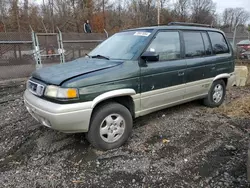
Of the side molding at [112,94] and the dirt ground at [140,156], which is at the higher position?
the side molding at [112,94]

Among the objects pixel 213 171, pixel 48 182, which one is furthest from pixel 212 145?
pixel 48 182

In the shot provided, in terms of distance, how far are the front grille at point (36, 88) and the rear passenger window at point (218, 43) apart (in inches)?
148

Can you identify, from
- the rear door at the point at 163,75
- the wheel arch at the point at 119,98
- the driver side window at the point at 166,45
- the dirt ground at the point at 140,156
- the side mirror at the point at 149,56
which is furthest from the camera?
the driver side window at the point at 166,45

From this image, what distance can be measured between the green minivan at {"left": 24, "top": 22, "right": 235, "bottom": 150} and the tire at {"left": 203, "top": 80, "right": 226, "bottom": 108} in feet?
0.23

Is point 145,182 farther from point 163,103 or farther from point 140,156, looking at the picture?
point 163,103

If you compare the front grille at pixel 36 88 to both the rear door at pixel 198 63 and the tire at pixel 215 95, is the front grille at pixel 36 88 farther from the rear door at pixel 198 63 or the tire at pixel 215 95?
the tire at pixel 215 95

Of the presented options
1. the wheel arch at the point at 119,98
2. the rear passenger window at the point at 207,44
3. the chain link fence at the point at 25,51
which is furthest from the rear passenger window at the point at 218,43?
the chain link fence at the point at 25,51

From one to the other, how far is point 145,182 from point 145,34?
2.44m

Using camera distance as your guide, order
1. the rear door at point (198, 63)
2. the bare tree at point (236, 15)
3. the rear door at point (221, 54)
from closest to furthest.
Result: 1. the rear door at point (198, 63)
2. the rear door at point (221, 54)
3. the bare tree at point (236, 15)

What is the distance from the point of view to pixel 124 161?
10.1 ft

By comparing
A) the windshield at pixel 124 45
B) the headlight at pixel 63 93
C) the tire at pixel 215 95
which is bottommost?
the tire at pixel 215 95

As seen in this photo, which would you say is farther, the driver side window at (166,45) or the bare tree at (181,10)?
the bare tree at (181,10)

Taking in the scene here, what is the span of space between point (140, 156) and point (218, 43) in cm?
335

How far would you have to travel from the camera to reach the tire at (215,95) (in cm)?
498
